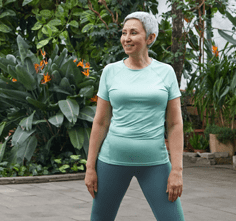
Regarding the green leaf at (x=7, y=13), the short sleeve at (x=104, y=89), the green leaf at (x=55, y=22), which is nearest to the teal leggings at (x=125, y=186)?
the short sleeve at (x=104, y=89)

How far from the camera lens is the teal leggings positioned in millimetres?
1958

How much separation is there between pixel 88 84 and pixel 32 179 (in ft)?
6.31

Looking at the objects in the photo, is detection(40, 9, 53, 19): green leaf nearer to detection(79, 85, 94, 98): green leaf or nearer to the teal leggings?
detection(79, 85, 94, 98): green leaf

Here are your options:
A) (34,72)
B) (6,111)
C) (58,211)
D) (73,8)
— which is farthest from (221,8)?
(58,211)

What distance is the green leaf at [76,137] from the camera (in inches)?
255

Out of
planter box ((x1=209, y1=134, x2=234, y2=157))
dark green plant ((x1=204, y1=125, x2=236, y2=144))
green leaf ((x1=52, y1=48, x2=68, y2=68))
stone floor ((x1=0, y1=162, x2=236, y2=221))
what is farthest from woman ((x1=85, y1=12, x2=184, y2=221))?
planter box ((x1=209, y1=134, x2=234, y2=157))

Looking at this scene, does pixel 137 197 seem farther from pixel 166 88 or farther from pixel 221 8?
pixel 221 8

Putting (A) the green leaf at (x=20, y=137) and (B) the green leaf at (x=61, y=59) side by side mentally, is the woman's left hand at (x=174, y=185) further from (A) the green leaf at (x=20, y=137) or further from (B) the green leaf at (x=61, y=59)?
(B) the green leaf at (x=61, y=59)

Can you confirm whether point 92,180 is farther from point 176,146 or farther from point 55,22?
point 55,22

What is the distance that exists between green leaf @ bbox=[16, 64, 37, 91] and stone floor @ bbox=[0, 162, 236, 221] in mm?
1705

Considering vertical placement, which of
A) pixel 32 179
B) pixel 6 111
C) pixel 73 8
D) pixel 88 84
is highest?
pixel 73 8

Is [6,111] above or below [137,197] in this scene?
above

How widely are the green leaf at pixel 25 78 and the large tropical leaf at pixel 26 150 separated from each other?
920 millimetres

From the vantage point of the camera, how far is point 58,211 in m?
4.21
